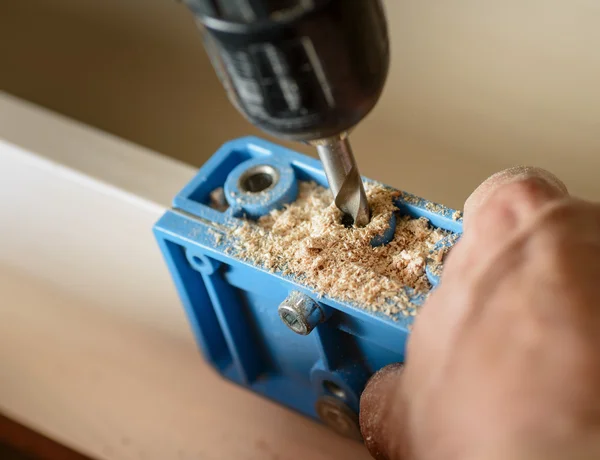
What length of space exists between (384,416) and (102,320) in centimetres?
52

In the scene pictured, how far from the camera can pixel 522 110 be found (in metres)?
1.02

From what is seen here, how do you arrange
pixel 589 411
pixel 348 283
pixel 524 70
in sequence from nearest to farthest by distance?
pixel 589 411, pixel 348 283, pixel 524 70

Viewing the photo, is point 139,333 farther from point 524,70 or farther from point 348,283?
point 524,70

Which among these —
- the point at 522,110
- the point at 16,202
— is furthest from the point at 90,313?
the point at 522,110

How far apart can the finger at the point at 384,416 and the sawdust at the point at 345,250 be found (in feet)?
0.18

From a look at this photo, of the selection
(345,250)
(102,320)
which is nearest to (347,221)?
(345,250)

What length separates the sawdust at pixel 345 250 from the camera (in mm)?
526

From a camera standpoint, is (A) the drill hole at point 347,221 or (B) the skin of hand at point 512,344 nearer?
(B) the skin of hand at point 512,344

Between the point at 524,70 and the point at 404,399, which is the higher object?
the point at 404,399

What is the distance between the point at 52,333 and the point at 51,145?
283 millimetres

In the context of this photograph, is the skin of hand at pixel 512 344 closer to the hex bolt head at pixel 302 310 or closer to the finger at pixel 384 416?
the finger at pixel 384 416

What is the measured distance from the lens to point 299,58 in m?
0.37

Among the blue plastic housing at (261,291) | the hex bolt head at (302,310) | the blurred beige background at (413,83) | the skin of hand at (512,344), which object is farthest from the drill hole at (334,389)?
the blurred beige background at (413,83)

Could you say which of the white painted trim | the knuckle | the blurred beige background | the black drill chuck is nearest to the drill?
the black drill chuck
